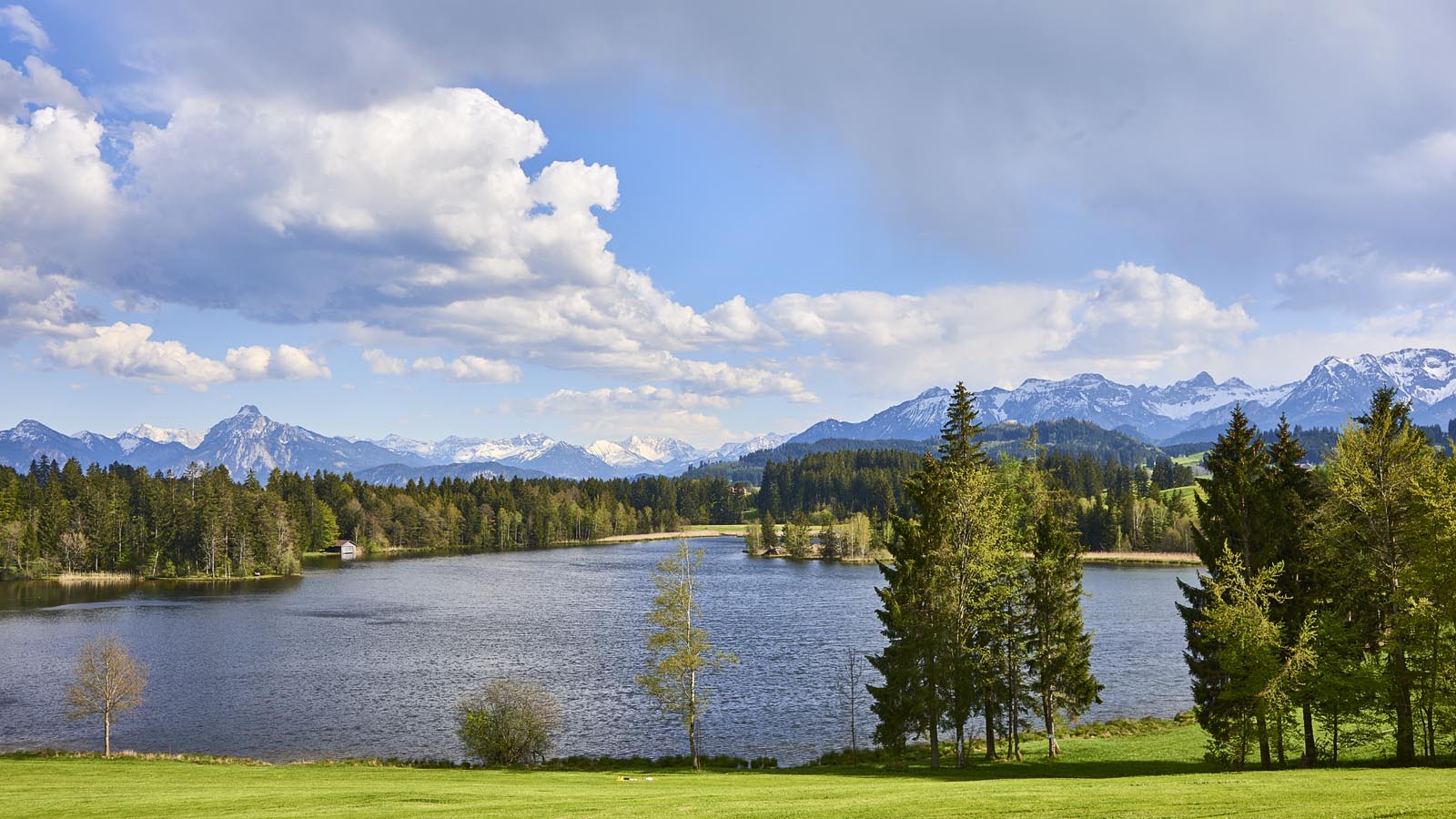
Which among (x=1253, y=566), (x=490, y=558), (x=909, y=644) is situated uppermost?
(x=1253, y=566)

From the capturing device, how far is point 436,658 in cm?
7188

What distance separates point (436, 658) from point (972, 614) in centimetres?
5021

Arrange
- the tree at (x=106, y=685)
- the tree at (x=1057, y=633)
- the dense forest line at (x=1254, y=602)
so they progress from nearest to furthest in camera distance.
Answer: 1. the dense forest line at (x=1254, y=602)
2. the tree at (x=1057, y=633)
3. the tree at (x=106, y=685)

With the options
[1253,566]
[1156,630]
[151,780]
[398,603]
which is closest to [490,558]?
[398,603]

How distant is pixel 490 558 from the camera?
620 ft

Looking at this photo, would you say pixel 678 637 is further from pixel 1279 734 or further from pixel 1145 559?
pixel 1145 559

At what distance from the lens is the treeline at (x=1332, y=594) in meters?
30.8

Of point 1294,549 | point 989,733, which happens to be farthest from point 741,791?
→ point 1294,549

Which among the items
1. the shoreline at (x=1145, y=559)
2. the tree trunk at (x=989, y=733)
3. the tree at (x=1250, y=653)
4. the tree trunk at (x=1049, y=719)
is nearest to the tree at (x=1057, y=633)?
the tree trunk at (x=1049, y=719)

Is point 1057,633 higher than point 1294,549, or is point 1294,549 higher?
point 1294,549

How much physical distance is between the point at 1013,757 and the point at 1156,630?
48.3m

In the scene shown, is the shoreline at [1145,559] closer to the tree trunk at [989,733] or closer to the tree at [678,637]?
the tree trunk at [989,733]

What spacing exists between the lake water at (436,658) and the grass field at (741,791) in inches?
413

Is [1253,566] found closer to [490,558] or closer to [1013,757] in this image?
[1013,757]
